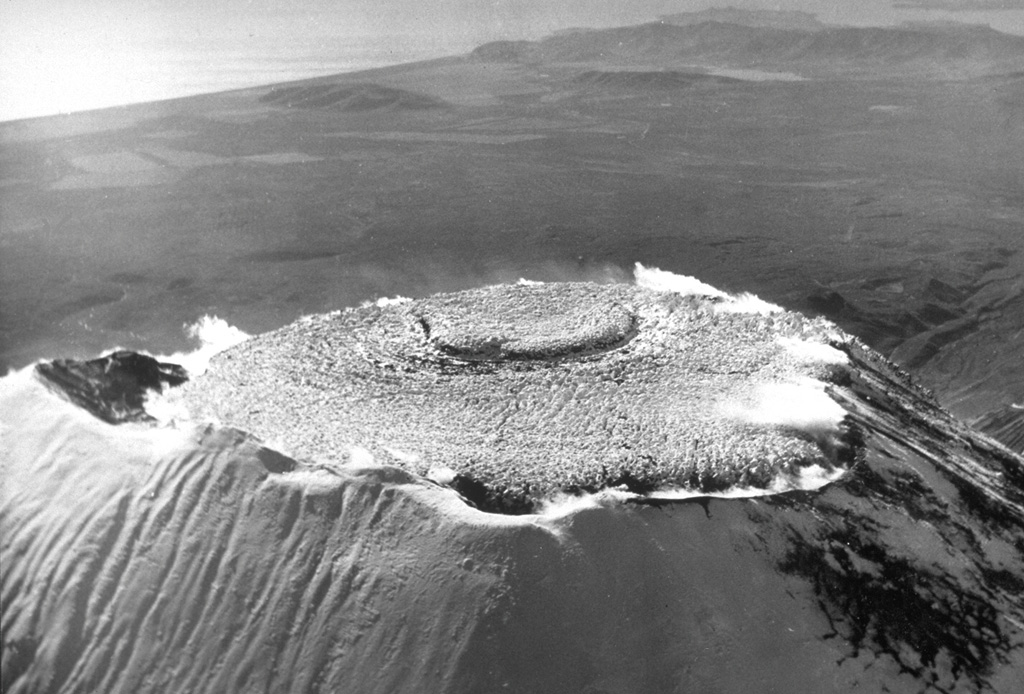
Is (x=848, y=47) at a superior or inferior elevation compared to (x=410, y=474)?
superior

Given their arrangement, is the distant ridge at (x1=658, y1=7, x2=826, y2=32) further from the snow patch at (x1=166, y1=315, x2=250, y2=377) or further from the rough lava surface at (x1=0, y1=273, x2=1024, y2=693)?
the rough lava surface at (x1=0, y1=273, x2=1024, y2=693)

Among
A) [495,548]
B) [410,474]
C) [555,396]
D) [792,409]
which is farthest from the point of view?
[555,396]

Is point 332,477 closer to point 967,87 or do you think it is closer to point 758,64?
point 758,64

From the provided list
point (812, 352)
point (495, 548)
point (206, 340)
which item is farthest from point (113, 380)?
point (812, 352)

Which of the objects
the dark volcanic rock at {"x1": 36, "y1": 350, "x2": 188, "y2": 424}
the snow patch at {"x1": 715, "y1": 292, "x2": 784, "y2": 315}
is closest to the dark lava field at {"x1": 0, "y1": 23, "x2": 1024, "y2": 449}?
the dark volcanic rock at {"x1": 36, "y1": 350, "x2": 188, "y2": 424}

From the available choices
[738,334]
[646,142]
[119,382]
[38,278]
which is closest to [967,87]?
[646,142]

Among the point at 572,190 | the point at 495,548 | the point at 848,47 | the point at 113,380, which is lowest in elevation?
the point at 572,190

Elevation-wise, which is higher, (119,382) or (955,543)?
(119,382)

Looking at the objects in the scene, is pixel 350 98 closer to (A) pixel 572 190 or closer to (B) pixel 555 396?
(A) pixel 572 190
